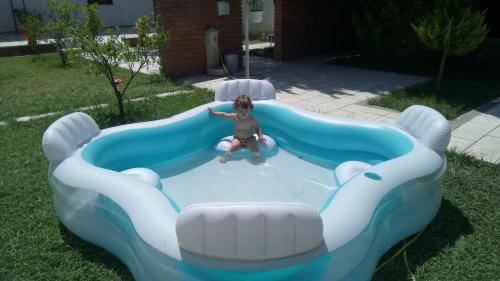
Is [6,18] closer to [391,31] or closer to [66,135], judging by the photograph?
[391,31]

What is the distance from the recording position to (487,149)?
539cm

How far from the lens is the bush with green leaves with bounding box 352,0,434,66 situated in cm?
1028

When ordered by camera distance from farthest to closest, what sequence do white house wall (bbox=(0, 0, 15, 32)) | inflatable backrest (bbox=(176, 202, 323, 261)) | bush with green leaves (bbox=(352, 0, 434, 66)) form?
white house wall (bbox=(0, 0, 15, 32)), bush with green leaves (bbox=(352, 0, 434, 66)), inflatable backrest (bbox=(176, 202, 323, 261))

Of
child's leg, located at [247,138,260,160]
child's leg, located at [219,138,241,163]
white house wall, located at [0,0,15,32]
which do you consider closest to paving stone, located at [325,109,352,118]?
child's leg, located at [247,138,260,160]

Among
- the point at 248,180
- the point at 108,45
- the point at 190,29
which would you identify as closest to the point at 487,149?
the point at 248,180

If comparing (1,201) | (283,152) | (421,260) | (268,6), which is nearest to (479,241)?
(421,260)

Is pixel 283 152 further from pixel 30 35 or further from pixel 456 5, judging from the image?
pixel 30 35

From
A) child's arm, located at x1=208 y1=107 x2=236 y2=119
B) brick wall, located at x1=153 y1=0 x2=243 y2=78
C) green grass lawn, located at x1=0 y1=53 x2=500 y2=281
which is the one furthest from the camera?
brick wall, located at x1=153 y1=0 x2=243 y2=78

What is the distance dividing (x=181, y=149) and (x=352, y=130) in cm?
222

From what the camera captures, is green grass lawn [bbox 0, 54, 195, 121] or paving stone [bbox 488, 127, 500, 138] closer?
paving stone [bbox 488, 127, 500, 138]

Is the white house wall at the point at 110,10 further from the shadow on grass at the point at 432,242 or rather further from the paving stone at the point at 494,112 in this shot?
the shadow on grass at the point at 432,242

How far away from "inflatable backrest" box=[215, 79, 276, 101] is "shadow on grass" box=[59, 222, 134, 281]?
10.0ft

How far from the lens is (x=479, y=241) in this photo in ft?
11.4

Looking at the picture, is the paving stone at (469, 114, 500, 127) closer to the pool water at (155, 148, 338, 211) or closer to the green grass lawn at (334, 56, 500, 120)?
the green grass lawn at (334, 56, 500, 120)
